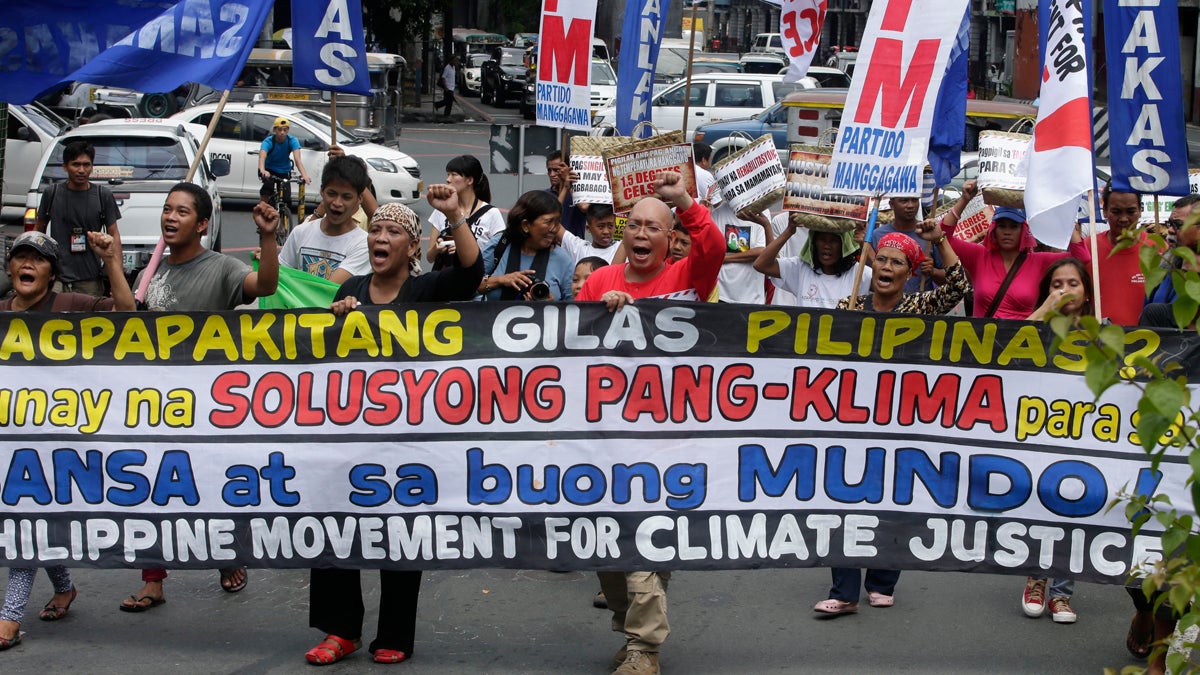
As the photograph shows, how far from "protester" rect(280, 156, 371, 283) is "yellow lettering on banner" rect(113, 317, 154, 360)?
1722 millimetres

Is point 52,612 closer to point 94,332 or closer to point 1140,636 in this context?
point 94,332

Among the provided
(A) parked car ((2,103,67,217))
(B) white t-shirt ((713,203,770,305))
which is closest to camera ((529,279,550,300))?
(B) white t-shirt ((713,203,770,305))

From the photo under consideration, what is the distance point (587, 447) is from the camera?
5.15 metres

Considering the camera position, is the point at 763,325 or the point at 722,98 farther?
the point at 722,98

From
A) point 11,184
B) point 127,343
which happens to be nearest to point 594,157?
point 127,343

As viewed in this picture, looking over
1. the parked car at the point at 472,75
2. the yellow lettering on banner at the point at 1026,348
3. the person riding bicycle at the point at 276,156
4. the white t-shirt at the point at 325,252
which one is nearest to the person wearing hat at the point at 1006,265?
the yellow lettering on banner at the point at 1026,348

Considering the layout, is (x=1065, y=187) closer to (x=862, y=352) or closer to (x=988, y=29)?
(x=862, y=352)

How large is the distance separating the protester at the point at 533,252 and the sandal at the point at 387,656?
1856 mm

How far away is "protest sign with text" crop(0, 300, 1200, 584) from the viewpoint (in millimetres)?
5129

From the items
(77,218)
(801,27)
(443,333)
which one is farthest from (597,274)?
(801,27)

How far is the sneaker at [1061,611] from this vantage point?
586 centimetres

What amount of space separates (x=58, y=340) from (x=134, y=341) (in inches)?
11.1

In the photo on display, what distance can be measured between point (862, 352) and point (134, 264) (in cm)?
930

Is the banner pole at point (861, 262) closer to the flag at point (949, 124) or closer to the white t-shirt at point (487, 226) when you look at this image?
the flag at point (949, 124)
